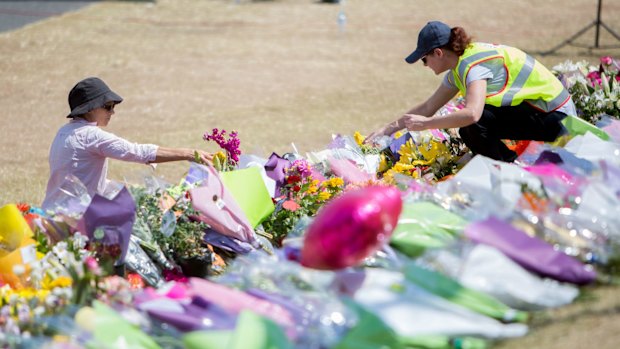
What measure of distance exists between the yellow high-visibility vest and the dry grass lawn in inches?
60.4

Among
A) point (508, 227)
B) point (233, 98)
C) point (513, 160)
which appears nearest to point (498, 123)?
point (513, 160)

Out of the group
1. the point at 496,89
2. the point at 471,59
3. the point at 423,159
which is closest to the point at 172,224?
the point at 423,159

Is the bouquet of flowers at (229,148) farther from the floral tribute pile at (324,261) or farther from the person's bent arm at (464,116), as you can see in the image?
the person's bent arm at (464,116)

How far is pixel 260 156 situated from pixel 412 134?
3.53ft

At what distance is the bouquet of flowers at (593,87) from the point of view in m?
6.01

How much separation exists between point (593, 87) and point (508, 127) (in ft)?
3.82

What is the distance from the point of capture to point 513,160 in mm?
5352

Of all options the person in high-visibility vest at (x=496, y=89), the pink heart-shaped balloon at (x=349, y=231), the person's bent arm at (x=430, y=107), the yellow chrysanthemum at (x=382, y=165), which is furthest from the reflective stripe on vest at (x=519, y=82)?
the pink heart-shaped balloon at (x=349, y=231)

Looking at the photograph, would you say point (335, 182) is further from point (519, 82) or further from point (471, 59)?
point (519, 82)

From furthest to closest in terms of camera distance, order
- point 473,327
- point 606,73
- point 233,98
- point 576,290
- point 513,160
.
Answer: point 233,98
point 606,73
point 513,160
point 576,290
point 473,327

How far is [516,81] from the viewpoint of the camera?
17.5 feet

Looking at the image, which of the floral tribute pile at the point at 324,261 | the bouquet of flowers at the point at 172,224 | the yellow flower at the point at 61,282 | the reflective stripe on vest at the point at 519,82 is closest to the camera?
the floral tribute pile at the point at 324,261

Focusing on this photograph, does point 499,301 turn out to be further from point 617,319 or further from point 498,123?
point 498,123

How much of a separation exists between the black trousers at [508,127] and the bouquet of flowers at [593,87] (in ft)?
2.43
